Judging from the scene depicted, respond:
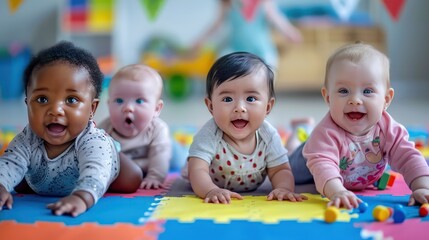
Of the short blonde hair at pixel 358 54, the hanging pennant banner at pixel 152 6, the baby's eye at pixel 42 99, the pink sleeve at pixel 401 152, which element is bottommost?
the baby's eye at pixel 42 99

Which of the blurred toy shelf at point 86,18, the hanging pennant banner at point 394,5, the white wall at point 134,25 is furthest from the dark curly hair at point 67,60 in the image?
the white wall at point 134,25

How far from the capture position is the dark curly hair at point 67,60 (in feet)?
4.79

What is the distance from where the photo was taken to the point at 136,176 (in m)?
1.66

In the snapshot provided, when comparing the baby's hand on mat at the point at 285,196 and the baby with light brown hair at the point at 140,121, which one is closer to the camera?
the baby's hand on mat at the point at 285,196

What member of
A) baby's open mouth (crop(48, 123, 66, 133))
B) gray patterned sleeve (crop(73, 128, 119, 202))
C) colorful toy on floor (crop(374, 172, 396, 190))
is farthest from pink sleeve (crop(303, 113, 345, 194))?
baby's open mouth (crop(48, 123, 66, 133))

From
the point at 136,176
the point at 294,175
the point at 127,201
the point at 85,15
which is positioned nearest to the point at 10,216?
the point at 127,201

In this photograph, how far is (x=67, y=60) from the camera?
4.80 ft

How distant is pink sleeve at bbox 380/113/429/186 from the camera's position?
153cm

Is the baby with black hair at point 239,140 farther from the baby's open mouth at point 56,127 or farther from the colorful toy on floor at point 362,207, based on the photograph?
the baby's open mouth at point 56,127

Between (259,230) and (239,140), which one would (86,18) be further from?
(259,230)

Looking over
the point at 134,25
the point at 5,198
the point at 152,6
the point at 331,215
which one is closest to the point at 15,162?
the point at 5,198

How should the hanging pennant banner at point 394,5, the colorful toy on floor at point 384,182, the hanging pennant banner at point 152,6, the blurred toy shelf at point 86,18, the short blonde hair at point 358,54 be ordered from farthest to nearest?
the blurred toy shelf at point 86,18 < the hanging pennant banner at point 152,6 < the hanging pennant banner at point 394,5 < the colorful toy on floor at point 384,182 < the short blonde hair at point 358,54

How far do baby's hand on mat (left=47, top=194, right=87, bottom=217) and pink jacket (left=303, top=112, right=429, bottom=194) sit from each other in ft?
2.03

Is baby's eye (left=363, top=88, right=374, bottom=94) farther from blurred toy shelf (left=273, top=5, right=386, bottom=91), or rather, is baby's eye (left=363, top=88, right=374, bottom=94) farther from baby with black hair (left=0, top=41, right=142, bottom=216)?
blurred toy shelf (left=273, top=5, right=386, bottom=91)
